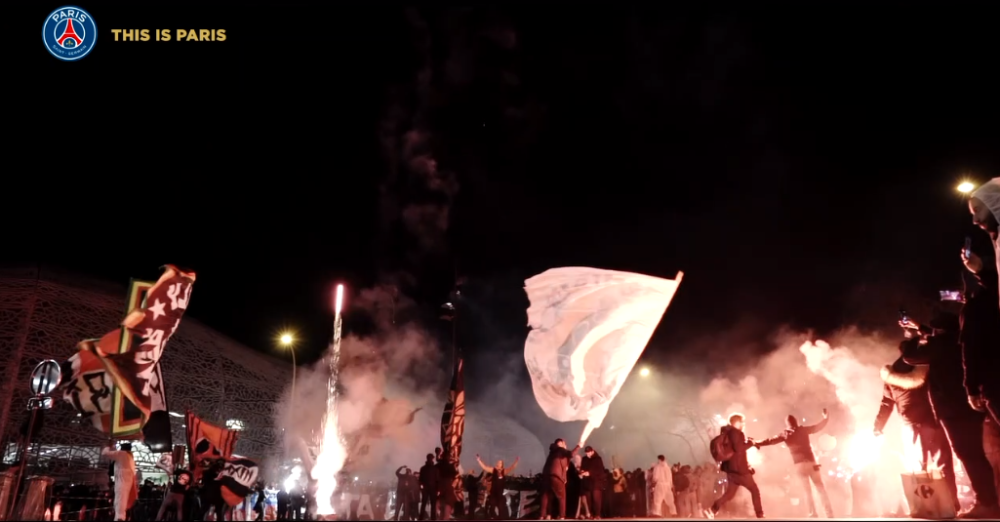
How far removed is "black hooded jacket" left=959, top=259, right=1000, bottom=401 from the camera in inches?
344

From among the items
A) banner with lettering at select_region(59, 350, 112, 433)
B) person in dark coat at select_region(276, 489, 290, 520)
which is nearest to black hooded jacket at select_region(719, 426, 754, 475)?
banner with lettering at select_region(59, 350, 112, 433)

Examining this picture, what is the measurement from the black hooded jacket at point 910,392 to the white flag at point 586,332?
3890 millimetres

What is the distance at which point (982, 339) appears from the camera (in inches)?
352

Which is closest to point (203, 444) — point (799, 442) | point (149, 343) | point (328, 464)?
point (149, 343)

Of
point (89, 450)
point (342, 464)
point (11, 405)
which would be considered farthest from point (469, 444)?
point (11, 405)

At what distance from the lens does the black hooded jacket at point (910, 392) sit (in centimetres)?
1007

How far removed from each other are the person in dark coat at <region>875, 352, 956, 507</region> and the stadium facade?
2417 centimetres

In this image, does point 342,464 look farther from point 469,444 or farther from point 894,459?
point 894,459

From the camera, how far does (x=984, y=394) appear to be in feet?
28.4

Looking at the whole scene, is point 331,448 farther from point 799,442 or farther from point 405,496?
point 799,442

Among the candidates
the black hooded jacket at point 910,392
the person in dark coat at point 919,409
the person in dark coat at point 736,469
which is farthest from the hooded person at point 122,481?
the person in dark coat at point 919,409

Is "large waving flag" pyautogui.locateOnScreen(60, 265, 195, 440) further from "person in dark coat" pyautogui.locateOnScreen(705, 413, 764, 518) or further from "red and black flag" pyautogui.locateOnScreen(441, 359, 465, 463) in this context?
"person in dark coat" pyautogui.locateOnScreen(705, 413, 764, 518)

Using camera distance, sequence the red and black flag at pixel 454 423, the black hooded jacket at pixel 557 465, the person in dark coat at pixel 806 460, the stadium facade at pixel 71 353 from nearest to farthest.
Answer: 1. the person in dark coat at pixel 806 460
2. the black hooded jacket at pixel 557 465
3. the red and black flag at pixel 454 423
4. the stadium facade at pixel 71 353

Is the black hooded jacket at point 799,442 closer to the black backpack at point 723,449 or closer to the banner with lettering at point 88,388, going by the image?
the black backpack at point 723,449
